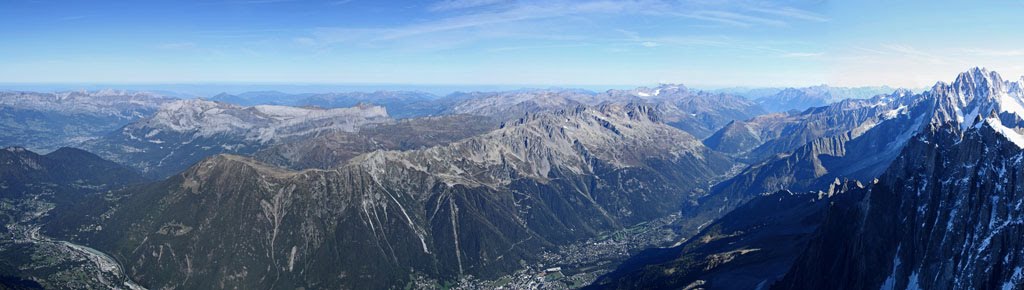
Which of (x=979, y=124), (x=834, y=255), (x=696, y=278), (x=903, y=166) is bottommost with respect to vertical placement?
(x=696, y=278)

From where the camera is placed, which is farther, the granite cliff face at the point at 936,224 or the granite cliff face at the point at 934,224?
the granite cliff face at the point at 934,224

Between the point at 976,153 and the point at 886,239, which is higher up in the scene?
the point at 976,153

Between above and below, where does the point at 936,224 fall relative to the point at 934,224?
above

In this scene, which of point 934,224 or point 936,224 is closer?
point 936,224

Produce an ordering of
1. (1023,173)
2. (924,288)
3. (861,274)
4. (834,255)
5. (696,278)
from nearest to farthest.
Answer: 1. (1023,173)
2. (924,288)
3. (861,274)
4. (834,255)
5. (696,278)

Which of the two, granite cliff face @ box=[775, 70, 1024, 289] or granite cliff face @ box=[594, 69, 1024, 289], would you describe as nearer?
granite cliff face @ box=[775, 70, 1024, 289]

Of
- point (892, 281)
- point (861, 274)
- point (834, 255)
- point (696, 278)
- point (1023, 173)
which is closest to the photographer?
point (1023, 173)

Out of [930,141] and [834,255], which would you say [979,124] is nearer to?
[930,141]

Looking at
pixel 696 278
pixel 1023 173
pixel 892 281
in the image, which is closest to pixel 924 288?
pixel 892 281

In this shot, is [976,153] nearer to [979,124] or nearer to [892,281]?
[979,124]

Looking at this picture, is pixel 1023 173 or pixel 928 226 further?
pixel 928 226
